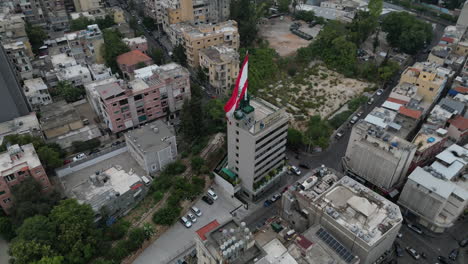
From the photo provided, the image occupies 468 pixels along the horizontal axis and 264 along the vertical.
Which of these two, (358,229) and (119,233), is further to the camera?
(119,233)

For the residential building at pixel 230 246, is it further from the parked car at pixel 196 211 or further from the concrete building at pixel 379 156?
the concrete building at pixel 379 156

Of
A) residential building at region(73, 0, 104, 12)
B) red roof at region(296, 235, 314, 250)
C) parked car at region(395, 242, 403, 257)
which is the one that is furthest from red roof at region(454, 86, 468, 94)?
residential building at region(73, 0, 104, 12)

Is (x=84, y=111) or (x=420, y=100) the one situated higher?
(x=420, y=100)

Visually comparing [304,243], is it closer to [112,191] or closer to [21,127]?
[112,191]

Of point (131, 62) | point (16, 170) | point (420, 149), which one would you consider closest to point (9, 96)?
point (16, 170)

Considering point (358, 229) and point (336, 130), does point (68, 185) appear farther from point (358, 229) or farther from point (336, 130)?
point (336, 130)

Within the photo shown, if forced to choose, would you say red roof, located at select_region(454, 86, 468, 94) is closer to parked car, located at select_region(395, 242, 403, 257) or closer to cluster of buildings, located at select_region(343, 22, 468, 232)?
cluster of buildings, located at select_region(343, 22, 468, 232)

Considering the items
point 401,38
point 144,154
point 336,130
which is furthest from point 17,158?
point 401,38
